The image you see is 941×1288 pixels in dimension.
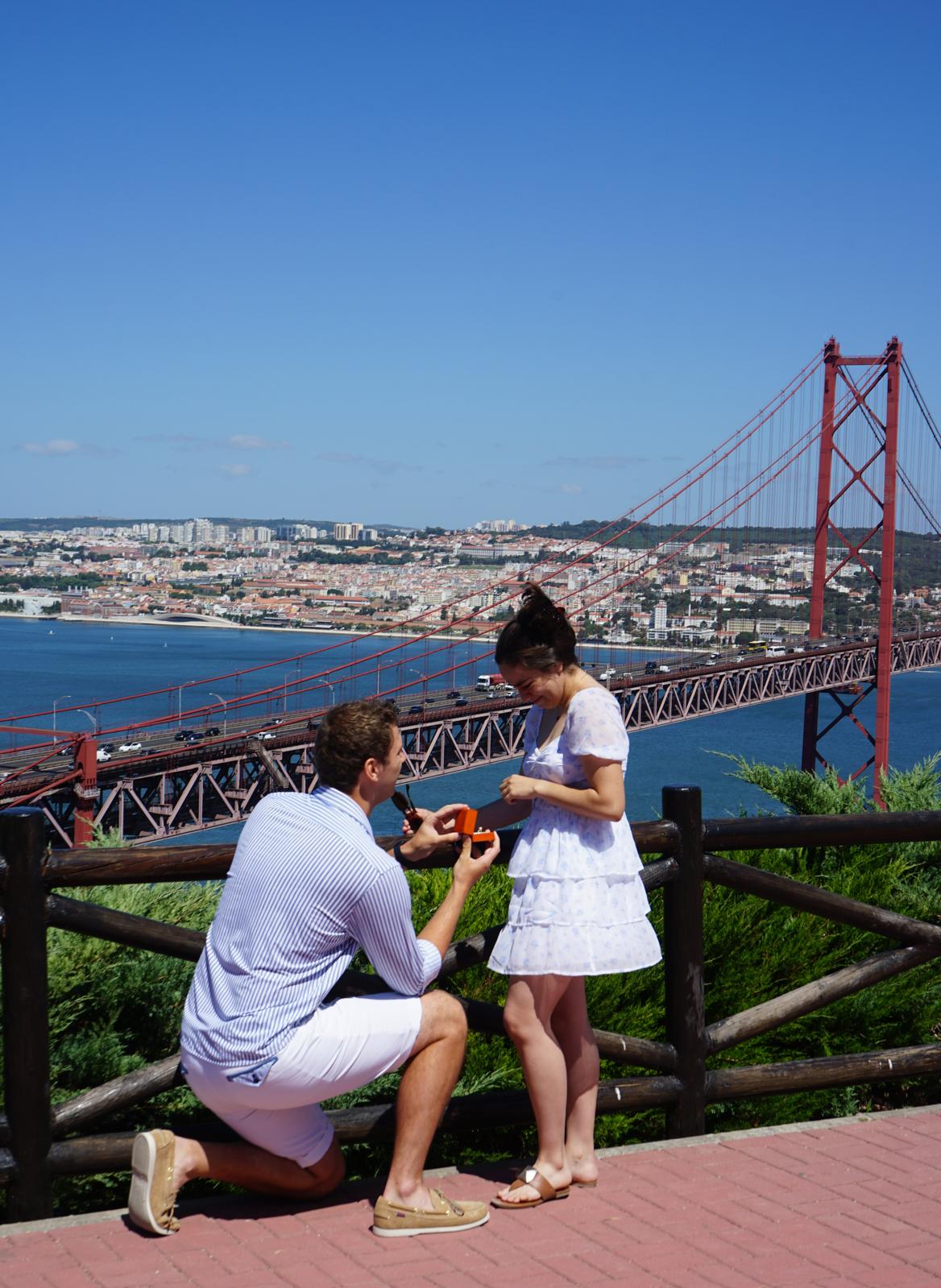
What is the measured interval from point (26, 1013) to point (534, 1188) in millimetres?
999

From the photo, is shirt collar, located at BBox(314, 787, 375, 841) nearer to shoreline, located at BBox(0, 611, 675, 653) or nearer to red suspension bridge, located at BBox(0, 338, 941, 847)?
red suspension bridge, located at BBox(0, 338, 941, 847)

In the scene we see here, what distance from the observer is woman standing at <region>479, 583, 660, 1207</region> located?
101 inches

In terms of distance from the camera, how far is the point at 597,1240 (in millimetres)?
2424

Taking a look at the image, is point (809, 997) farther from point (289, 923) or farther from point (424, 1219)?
point (289, 923)

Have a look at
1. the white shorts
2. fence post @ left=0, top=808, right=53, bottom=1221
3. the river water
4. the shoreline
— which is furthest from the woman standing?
the shoreline

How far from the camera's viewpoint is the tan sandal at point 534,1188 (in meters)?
2.56

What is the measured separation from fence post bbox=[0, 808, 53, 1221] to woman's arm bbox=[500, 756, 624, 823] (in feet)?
2.86

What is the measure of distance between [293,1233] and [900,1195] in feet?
3.85

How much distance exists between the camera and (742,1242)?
242 centimetres

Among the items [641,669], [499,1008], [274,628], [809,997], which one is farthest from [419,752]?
[274,628]

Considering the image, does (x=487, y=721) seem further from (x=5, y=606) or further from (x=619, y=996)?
(x=5, y=606)

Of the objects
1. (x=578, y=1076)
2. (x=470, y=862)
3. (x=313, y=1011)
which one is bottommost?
(x=578, y=1076)

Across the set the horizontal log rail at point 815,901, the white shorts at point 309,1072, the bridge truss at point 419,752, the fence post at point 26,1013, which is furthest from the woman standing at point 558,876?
the bridge truss at point 419,752

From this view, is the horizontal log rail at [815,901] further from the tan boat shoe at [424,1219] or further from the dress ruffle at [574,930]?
the tan boat shoe at [424,1219]
